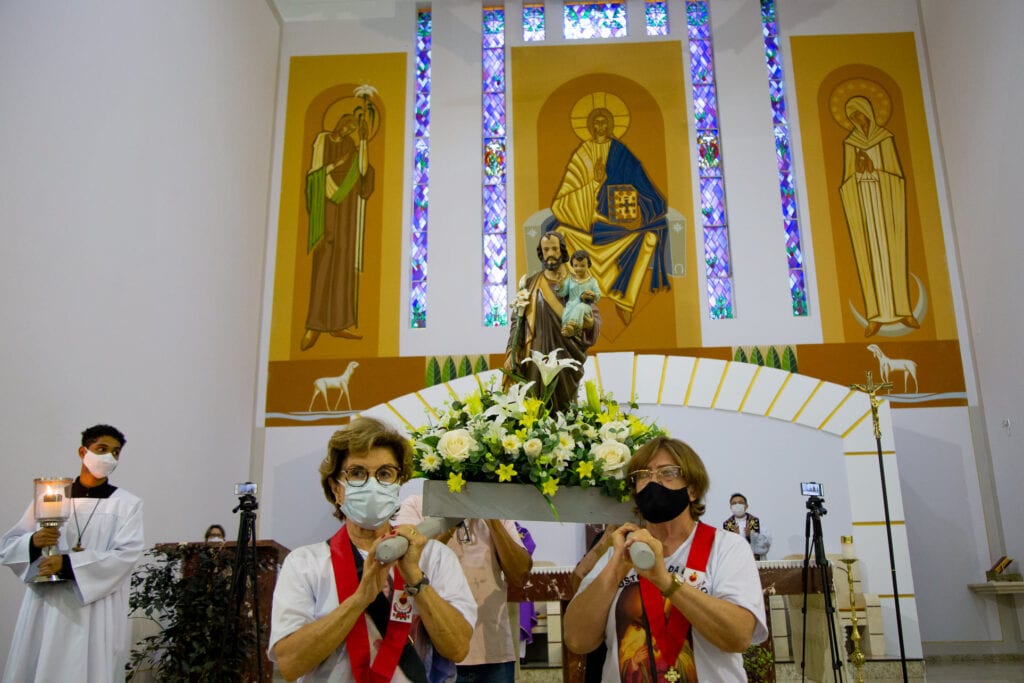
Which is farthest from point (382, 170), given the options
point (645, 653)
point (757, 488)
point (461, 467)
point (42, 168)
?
point (645, 653)

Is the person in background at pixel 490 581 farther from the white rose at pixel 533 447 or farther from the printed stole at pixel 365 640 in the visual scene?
the printed stole at pixel 365 640

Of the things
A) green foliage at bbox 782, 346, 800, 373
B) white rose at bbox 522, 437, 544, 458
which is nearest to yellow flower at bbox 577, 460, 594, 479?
white rose at bbox 522, 437, 544, 458

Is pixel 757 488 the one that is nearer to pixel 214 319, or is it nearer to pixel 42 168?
pixel 214 319

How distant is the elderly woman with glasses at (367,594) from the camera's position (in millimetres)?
2387

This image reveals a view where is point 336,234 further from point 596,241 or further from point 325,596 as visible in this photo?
point 325,596

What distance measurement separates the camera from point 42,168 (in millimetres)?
7047

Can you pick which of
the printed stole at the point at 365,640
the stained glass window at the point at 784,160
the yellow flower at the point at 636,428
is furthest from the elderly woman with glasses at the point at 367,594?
the stained glass window at the point at 784,160

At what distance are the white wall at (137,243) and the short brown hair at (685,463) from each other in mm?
5149

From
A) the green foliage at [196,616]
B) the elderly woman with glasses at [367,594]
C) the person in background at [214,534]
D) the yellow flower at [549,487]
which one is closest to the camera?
the elderly woman with glasses at [367,594]

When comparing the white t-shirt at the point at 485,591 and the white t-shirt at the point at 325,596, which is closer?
the white t-shirt at the point at 325,596

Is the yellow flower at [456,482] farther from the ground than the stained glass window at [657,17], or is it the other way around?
the stained glass window at [657,17]

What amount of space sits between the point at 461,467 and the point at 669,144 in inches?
366

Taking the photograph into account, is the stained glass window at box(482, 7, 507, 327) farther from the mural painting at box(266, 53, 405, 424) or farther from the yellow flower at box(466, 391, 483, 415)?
the yellow flower at box(466, 391, 483, 415)

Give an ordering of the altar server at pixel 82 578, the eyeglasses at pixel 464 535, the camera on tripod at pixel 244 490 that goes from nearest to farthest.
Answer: the eyeglasses at pixel 464 535 → the camera on tripod at pixel 244 490 → the altar server at pixel 82 578
